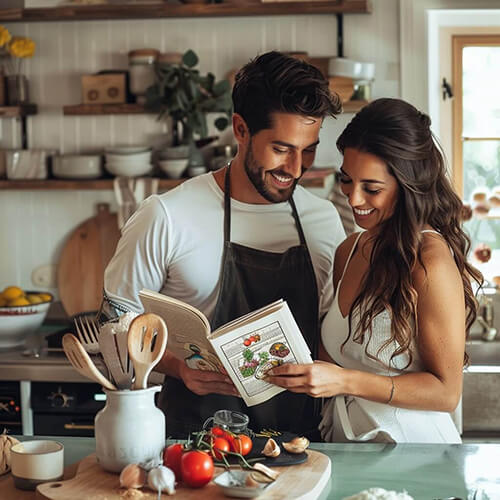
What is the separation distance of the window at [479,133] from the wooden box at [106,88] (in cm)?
142

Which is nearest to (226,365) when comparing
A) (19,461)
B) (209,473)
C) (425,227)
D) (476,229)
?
(209,473)

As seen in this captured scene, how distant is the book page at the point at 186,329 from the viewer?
1709mm

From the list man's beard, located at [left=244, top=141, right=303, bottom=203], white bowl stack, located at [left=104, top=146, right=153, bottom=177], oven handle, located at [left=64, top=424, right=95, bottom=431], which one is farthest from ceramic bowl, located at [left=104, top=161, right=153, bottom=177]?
man's beard, located at [left=244, top=141, right=303, bottom=203]

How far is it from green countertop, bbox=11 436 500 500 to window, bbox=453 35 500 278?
1.97 m

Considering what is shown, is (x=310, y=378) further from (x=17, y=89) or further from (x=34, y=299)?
(x=17, y=89)

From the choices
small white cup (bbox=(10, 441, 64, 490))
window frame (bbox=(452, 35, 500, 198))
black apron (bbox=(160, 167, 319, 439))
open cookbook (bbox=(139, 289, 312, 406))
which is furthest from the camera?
window frame (bbox=(452, 35, 500, 198))

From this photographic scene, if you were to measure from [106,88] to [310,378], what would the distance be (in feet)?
7.00

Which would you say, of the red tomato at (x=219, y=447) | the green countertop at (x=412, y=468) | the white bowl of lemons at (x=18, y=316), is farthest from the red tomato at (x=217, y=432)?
the white bowl of lemons at (x=18, y=316)

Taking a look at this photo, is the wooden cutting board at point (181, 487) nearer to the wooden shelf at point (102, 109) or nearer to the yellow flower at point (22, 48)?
the wooden shelf at point (102, 109)

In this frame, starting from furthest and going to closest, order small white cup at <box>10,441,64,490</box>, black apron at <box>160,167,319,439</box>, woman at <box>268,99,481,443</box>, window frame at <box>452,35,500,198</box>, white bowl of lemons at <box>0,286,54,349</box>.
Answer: window frame at <box>452,35,500,198</box>
white bowl of lemons at <box>0,286,54,349</box>
black apron at <box>160,167,319,439</box>
woman at <box>268,99,481,443</box>
small white cup at <box>10,441,64,490</box>

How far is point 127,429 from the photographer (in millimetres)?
1503

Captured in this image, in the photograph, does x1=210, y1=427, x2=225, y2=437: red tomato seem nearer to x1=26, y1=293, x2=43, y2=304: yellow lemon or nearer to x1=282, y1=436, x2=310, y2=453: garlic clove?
x1=282, y1=436, x2=310, y2=453: garlic clove

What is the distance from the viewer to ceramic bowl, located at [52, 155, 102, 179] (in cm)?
347

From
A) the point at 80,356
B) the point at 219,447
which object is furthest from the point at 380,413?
the point at 80,356
